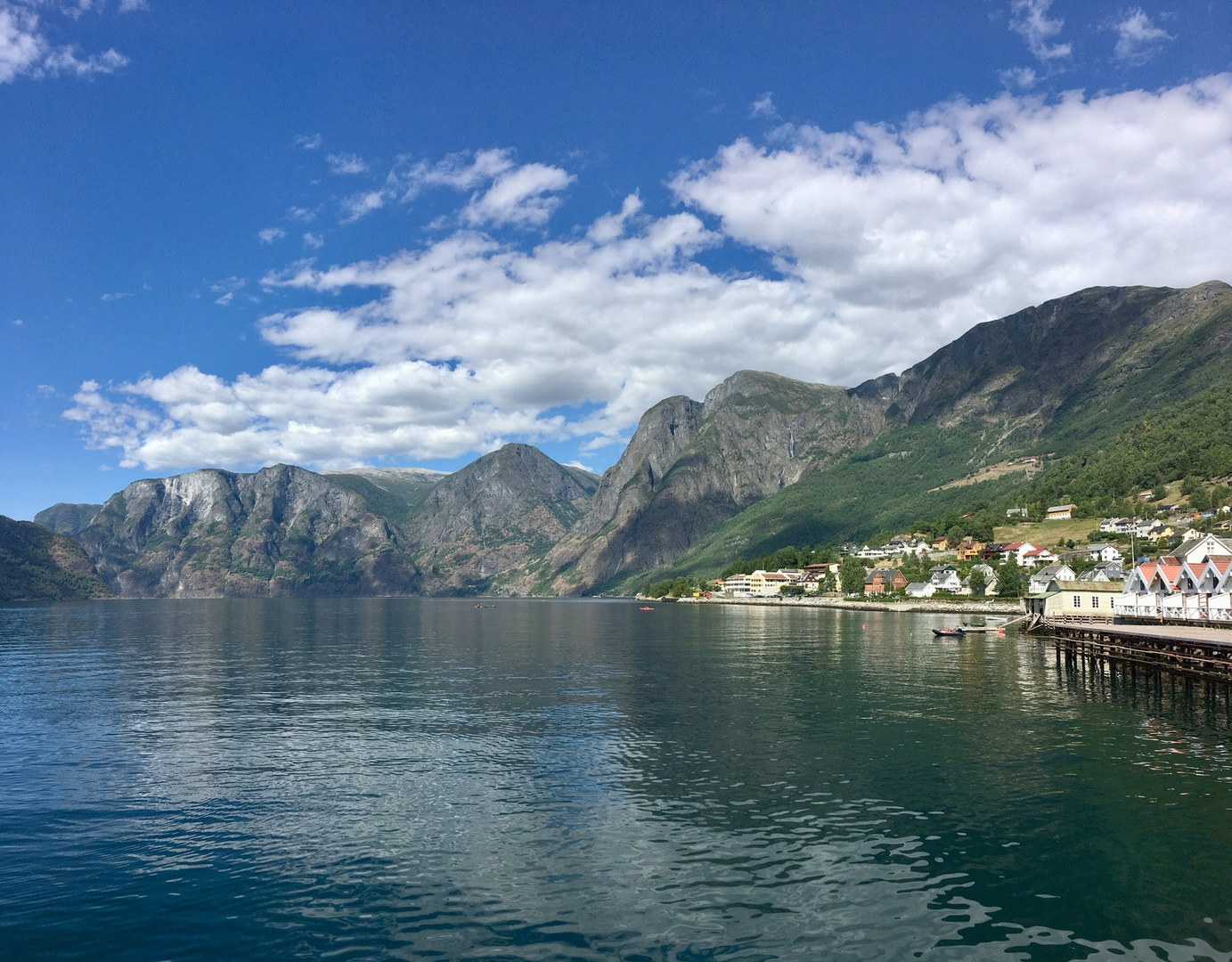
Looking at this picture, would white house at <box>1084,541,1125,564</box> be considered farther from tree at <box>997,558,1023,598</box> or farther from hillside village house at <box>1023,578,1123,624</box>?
hillside village house at <box>1023,578,1123,624</box>

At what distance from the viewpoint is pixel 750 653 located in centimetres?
9450

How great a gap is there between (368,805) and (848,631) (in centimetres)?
11465

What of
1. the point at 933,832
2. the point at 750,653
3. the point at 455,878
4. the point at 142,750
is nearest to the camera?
the point at 455,878

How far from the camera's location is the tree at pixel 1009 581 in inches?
7239

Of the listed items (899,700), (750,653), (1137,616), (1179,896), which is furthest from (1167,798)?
(1137,616)

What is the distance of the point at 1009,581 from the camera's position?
18438cm

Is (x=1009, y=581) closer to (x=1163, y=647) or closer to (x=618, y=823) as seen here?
(x=1163, y=647)

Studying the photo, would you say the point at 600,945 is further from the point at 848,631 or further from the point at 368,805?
the point at 848,631

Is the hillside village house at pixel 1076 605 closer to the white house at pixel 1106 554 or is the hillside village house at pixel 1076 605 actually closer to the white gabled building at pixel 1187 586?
the white gabled building at pixel 1187 586

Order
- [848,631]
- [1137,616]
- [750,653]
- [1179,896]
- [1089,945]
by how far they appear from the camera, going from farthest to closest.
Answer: [848,631] → [1137,616] → [750,653] → [1179,896] → [1089,945]

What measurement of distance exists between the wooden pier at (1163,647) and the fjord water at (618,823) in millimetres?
3221

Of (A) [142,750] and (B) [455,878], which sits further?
(A) [142,750]

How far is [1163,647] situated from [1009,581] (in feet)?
391

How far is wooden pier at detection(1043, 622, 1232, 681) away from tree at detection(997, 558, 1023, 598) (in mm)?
91374
